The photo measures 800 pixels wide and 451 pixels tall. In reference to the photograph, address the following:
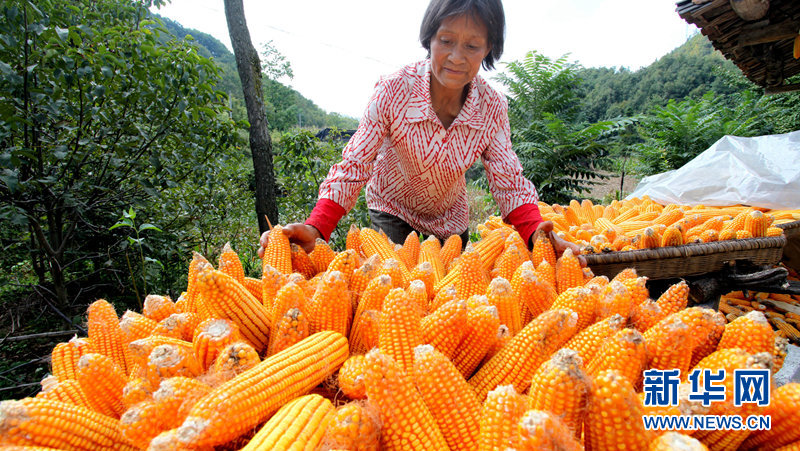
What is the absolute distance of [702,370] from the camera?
34.4 inches

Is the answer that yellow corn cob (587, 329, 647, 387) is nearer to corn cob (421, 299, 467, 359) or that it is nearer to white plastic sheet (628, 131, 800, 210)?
corn cob (421, 299, 467, 359)

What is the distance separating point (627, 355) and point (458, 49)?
5.89ft

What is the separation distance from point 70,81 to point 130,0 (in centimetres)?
229

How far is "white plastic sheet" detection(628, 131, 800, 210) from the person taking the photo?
12.8 feet

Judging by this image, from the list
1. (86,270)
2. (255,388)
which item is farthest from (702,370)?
(86,270)

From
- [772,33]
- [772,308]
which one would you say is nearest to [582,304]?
[772,308]

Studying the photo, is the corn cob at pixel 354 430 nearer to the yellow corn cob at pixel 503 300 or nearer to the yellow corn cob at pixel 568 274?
the yellow corn cob at pixel 503 300

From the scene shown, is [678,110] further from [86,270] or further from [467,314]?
[86,270]

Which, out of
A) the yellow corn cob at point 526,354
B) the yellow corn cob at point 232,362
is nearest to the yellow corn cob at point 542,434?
the yellow corn cob at point 526,354

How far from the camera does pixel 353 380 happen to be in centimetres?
89

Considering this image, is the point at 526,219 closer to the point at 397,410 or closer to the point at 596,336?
the point at 596,336

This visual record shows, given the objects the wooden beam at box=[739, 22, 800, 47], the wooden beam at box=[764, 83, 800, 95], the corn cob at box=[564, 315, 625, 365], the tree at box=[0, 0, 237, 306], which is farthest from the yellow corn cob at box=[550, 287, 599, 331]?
→ the wooden beam at box=[764, 83, 800, 95]

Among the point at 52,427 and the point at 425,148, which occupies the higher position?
the point at 425,148

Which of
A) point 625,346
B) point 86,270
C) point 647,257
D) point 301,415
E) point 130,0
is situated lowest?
point 86,270
